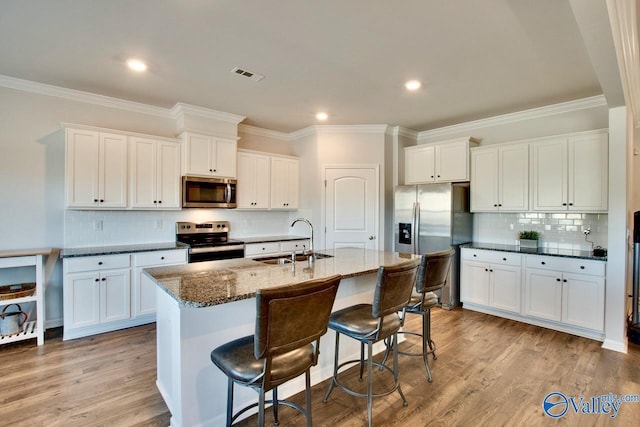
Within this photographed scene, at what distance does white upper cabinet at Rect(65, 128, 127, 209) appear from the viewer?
11.3 ft

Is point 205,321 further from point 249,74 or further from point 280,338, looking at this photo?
point 249,74

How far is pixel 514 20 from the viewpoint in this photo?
228 cm

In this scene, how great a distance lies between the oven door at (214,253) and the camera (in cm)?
391

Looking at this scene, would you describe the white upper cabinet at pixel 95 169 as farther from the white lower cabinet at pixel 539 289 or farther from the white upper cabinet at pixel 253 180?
the white lower cabinet at pixel 539 289

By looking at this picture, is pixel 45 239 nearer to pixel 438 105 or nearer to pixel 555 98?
pixel 438 105

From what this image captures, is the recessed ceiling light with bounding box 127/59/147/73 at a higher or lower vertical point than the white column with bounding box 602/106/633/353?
higher

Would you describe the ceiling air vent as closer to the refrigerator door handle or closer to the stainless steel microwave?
the stainless steel microwave

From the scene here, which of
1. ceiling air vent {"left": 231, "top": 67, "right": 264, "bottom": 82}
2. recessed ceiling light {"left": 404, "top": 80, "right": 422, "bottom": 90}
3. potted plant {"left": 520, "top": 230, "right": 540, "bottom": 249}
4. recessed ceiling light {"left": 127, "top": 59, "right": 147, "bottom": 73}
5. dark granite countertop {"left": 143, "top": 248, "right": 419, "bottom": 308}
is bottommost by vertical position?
dark granite countertop {"left": 143, "top": 248, "right": 419, "bottom": 308}

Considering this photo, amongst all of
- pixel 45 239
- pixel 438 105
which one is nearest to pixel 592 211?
pixel 438 105

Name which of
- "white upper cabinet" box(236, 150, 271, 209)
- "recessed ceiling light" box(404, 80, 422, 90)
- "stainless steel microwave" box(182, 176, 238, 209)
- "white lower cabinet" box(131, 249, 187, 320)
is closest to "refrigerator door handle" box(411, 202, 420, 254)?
"recessed ceiling light" box(404, 80, 422, 90)

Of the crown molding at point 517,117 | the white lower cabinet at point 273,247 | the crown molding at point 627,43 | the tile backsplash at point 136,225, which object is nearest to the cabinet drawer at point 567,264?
the crown molding at point 627,43

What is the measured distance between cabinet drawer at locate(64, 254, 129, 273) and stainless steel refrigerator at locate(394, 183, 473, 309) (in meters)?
3.61

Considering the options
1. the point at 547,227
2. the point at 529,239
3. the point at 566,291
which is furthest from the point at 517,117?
the point at 566,291

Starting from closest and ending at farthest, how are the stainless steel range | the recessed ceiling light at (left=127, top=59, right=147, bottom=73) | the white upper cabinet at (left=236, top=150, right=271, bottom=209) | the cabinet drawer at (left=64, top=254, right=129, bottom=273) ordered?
the recessed ceiling light at (left=127, top=59, right=147, bottom=73) < the cabinet drawer at (left=64, top=254, right=129, bottom=273) < the stainless steel range < the white upper cabinet at (left=236, top=150, right=271, bottom=209)
